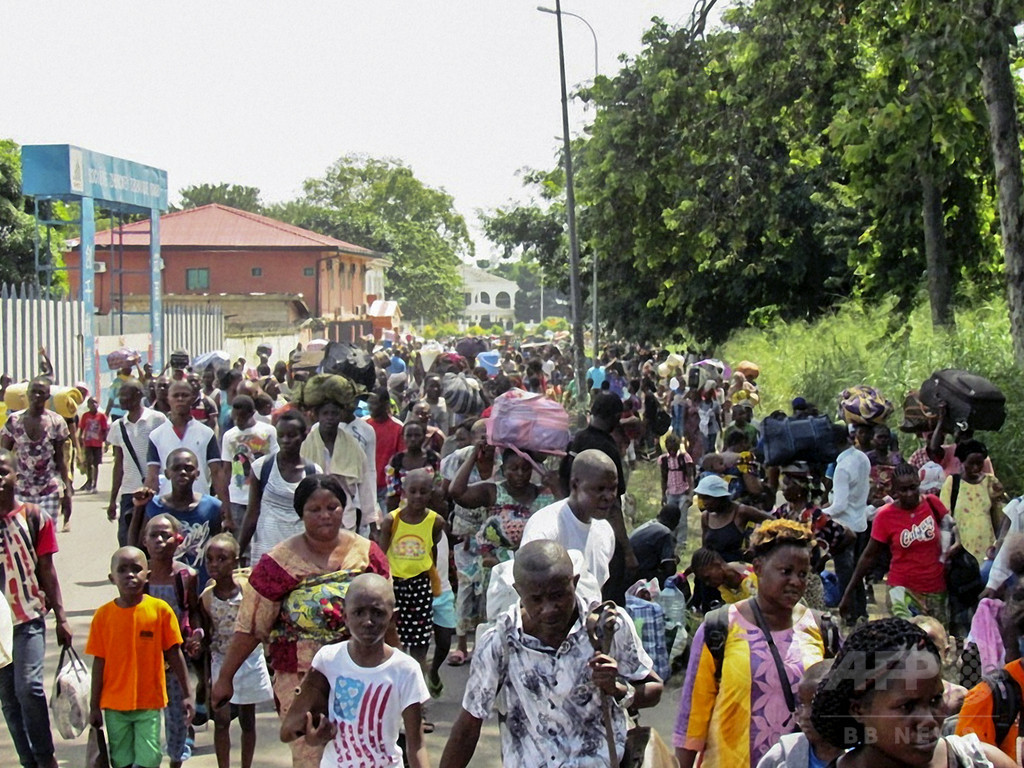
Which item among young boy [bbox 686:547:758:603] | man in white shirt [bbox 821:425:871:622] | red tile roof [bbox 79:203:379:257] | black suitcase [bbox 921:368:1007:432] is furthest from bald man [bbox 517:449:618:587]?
red tile roof [bbox 79:203:379:257]

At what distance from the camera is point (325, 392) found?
27.3ft

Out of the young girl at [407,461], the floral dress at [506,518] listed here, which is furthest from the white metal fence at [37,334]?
the floral dress at [506,518]

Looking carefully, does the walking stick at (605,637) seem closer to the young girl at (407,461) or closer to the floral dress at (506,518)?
the floral dress at (506,518)

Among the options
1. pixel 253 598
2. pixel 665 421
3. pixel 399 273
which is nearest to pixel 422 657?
pixel 253 598

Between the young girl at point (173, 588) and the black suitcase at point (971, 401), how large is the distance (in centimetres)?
620

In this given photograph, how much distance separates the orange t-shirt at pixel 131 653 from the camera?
597 cm

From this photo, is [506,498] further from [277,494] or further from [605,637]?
[605,637]

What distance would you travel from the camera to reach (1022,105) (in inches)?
801

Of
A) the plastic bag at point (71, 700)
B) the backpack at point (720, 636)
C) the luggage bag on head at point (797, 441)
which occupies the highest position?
the luggage bag on head at point (797, 441)

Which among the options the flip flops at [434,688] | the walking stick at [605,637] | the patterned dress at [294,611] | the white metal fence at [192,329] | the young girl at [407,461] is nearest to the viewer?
the walking stick at [605,637]

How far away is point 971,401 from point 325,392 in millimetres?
5027

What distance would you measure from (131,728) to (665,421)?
1255 cm

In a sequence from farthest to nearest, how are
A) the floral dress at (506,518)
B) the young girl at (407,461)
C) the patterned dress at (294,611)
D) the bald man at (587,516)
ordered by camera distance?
the young girl at (407,461) → the floral dress at (506,518) → the bald man at (587,516) → the patterned dress at (294,611)

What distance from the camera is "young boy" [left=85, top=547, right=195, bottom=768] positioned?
5.97m
